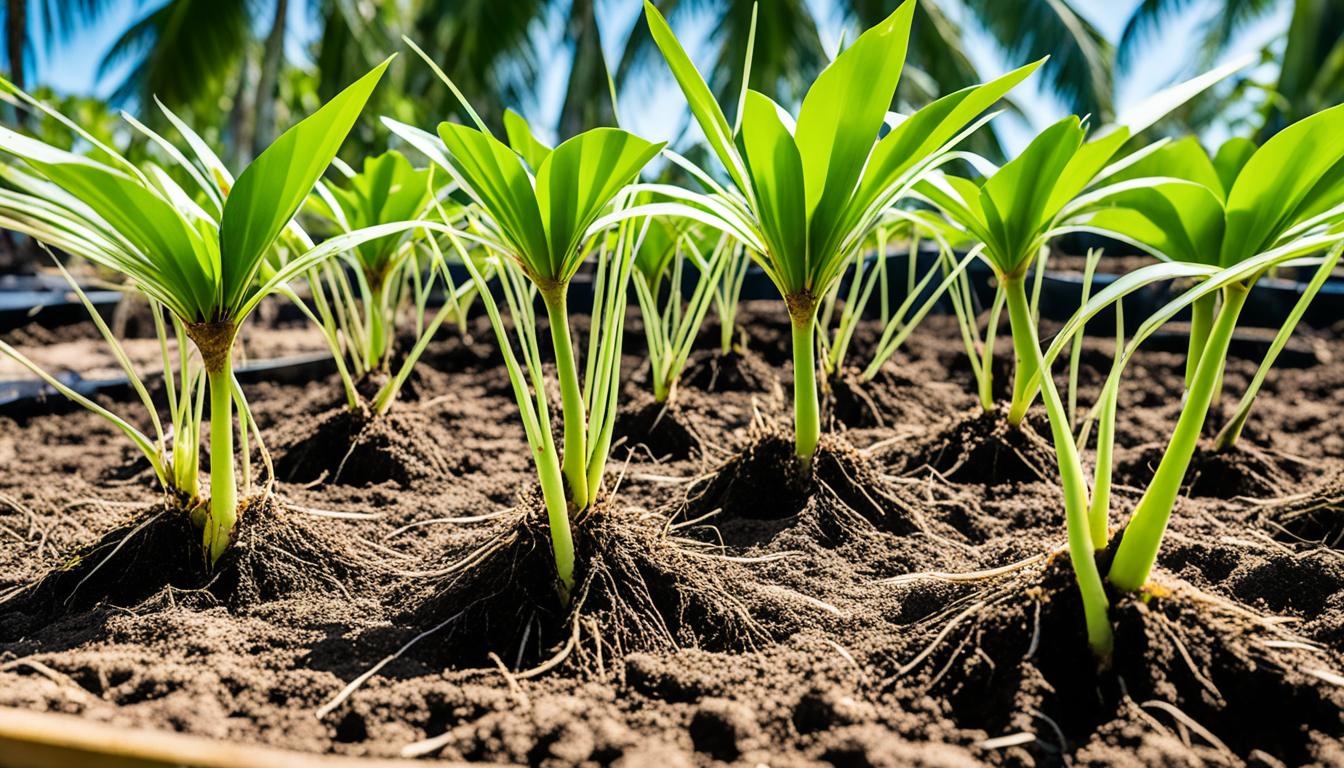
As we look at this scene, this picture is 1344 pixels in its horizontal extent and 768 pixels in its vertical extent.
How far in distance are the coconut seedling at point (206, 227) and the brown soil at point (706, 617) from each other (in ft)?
0.77

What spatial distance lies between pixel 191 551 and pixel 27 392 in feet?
3.95

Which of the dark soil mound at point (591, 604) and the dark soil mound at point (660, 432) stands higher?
the dark soil mound at point (660, 432)

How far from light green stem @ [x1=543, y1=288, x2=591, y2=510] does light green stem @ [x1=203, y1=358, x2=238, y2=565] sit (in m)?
0.34

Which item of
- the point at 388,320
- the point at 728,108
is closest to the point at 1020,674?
the point at 388,320

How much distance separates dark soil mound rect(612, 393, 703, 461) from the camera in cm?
150

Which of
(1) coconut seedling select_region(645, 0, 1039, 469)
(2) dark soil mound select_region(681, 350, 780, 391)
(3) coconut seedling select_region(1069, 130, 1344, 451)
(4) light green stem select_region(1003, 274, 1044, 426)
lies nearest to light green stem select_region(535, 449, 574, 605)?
(1) coconut seedling select_region(645, 0, 1039, 469)

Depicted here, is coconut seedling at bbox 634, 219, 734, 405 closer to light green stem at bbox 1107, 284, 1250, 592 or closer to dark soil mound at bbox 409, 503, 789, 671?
dark soil mound at bbox 409, 503, 789, 671

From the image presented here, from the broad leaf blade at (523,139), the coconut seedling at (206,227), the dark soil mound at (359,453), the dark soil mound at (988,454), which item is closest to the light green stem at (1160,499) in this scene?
the dark soil mound at (988,454)

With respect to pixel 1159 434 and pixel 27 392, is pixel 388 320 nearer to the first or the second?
pixel 27 392

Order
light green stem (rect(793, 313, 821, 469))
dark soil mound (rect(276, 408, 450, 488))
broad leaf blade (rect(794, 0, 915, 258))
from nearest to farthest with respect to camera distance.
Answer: broad leaf blade (rect(794, 0, 915, 258))
light green stem (rect(793, 313, 821, 469))
dark soil mound (rect(276, 408, 450, 488))

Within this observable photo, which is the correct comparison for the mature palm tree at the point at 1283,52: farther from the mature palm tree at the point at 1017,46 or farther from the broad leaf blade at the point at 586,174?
the broad leaf blade at the point at 586,174

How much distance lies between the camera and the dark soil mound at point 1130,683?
666 millimetres

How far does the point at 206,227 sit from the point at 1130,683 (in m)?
0.97

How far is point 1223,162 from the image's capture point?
1.35 metres
